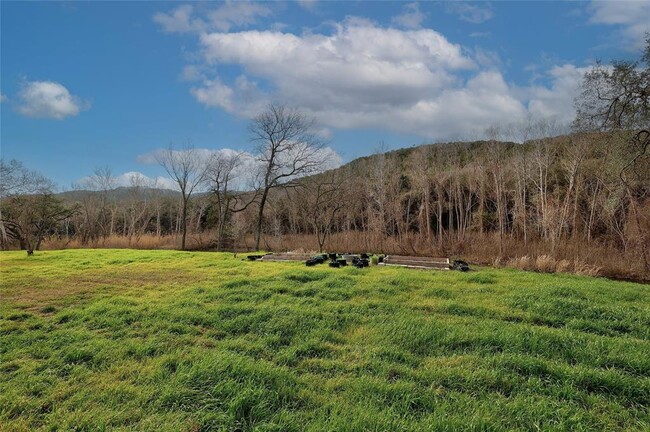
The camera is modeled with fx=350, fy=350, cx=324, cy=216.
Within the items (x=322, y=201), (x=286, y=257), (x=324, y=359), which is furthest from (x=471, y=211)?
(x=324, y=359)

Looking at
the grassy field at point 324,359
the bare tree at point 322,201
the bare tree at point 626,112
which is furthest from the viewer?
the bare tree at point 322,201

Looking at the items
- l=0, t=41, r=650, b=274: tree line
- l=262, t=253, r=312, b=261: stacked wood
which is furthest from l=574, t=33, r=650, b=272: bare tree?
l=262, t=253, r=312, b=261: stacked wood

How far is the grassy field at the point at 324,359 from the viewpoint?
3010 mm

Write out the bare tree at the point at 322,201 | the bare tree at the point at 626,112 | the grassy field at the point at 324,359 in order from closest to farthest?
the grassy field at the point at 324,359
the bare tree at the point at 626,112
the bare tree at the point at 322,201

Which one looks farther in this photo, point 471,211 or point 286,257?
point 471,211

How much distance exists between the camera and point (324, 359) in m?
4.16

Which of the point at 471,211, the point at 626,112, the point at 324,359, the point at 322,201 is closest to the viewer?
the point at 324,359

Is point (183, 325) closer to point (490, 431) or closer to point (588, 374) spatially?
point (490, 431)

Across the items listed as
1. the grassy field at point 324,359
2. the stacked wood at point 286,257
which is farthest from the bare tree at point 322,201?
the grassy field at point 324,359

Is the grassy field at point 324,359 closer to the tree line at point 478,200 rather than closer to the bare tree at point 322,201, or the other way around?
the tree line at point 478,200

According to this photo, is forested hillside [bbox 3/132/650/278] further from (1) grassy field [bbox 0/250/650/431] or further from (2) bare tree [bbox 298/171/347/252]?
(1) grassy field [bbox 0/250/650/431]

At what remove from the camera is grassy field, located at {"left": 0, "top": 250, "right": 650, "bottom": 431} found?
9.87 feet

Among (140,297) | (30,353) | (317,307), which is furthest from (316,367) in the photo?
(140,297)

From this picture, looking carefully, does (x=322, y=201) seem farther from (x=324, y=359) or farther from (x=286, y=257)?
(x=324, y=359)
